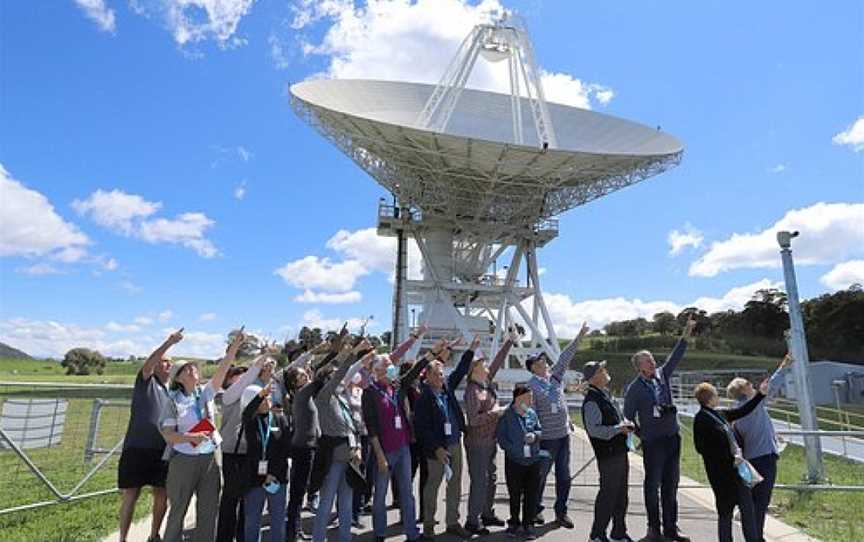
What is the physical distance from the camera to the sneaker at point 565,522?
7.09m

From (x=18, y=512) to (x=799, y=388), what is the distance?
10686 millimetres

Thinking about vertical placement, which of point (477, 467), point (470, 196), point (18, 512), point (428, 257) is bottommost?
point (18, 512)

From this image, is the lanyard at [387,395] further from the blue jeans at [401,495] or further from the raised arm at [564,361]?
the raised arm at [564,361]

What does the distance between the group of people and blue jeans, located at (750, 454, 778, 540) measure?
1 cm

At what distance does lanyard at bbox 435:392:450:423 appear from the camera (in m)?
6.68

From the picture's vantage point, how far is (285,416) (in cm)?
598

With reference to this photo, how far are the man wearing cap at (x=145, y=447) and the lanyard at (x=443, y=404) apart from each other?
8.56 feet

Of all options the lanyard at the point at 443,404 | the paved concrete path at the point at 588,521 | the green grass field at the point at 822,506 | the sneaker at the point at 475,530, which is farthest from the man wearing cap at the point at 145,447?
the green grass field at the point at 822,506

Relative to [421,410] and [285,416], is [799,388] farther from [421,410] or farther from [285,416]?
[285,416]

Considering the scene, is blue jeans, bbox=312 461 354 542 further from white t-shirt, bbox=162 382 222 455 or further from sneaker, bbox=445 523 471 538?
sneaker, bbox=445 523 471 538

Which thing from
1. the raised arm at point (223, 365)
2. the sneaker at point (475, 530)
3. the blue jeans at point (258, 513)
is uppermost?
the raised arm at point (223, 365)

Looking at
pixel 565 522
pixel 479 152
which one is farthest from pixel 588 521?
pixel 479 152

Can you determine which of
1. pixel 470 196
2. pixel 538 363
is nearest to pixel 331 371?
pixel 538 363

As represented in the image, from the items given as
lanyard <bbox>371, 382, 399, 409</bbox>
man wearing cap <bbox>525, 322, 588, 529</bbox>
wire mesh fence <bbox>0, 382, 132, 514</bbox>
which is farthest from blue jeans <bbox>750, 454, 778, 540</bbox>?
wire mesh fence <bbox>0, 382, 132, 514</bbox>
